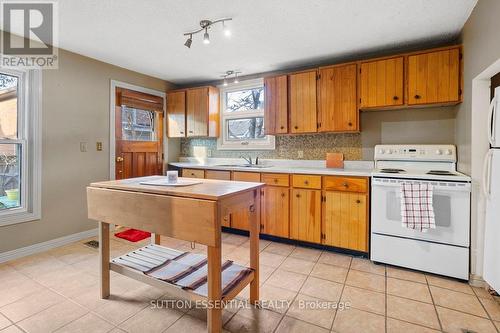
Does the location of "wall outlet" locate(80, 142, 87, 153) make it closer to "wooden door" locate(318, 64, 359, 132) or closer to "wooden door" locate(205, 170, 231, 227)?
"wooden door" locate(205, 170, 231, 227)

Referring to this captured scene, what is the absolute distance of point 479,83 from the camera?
2154mm

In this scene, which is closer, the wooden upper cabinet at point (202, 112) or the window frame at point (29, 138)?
the window frame at point (29, 138)

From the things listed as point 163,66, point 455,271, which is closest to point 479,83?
point 455,271

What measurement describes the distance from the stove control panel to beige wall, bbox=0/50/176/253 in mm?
3570

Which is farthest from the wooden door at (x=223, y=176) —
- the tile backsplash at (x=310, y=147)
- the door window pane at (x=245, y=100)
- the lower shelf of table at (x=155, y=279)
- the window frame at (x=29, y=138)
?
the window frame at (x=29, y=138)

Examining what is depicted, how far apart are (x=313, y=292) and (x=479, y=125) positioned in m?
1.92

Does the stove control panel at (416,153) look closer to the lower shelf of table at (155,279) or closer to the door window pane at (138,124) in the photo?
the lower shelf of table at (155,279)

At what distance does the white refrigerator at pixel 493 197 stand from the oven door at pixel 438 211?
0.72 feet

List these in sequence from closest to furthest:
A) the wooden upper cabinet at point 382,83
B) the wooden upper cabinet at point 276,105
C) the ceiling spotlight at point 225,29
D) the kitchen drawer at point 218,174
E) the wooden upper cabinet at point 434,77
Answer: the ceiling spotlight at point 225,29 < the wooden upper cabinet at point 434,77 < the wooden upper cabinet at point 382,83 < the wooden upper cabinet at point 276,105 < the kitchen drawer at point 218,174

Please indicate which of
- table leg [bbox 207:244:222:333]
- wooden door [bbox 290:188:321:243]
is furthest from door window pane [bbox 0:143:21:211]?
wooden door [bbox 290:188:321:243]

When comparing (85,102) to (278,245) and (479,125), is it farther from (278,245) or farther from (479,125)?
(479,125)

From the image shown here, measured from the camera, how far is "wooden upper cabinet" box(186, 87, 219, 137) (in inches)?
161

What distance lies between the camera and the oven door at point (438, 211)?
2234 mm

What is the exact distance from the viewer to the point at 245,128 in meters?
4.12
